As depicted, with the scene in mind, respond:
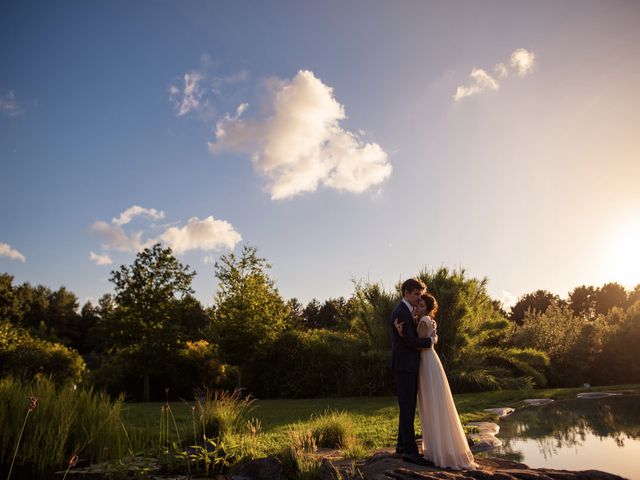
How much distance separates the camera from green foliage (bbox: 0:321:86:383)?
1844cm

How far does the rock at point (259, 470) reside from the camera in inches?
217

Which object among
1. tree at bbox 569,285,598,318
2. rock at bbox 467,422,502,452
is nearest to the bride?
rock at bbox 467,422,502,452

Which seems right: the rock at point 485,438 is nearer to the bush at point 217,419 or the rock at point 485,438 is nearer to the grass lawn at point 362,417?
the grass lawn at point 362,417

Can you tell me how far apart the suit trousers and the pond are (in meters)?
1.57

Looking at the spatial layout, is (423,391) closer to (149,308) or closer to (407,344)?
(407,344)

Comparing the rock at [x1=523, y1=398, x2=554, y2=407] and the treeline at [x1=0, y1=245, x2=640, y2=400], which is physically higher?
the treeline at [x1=0, y1=245, x2=640, y2=400]

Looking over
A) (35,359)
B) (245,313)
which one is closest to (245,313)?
(245,313)

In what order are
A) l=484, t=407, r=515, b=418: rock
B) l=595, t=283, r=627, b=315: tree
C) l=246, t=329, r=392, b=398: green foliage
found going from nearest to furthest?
l=484, t=407, r=515, b=418: rock → l=246, t=329, r=392, b=398: green foliage → l=595, t=283, r=627, b=315: tree

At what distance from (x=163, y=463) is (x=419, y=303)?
4.18 meters

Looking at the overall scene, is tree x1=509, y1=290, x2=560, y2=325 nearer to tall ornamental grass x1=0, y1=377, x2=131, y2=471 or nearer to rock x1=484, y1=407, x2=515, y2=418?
rock x1=484, y1=407, x2=515, y2=418

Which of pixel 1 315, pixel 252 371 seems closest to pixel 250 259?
pixel 252 371

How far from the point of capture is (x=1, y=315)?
45.9 metres

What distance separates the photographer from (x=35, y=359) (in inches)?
A: 736

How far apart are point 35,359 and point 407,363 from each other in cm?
1847
